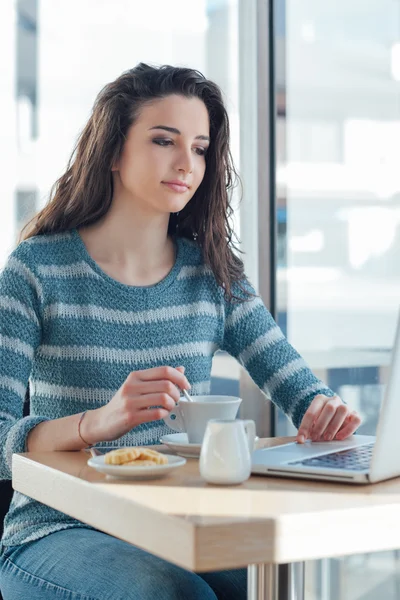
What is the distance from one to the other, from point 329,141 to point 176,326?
A: 3.79 ft

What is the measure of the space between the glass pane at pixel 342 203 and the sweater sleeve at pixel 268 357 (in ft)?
2.37

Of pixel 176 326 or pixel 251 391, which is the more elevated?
pixel 176 326

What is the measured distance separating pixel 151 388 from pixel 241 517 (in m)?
0.37

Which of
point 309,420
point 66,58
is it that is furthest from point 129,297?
point 66,58

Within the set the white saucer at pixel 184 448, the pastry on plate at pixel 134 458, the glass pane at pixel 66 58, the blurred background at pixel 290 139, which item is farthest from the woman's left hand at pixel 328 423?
the glass pane at pixel 66 58

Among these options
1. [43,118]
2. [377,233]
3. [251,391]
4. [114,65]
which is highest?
[114,65]

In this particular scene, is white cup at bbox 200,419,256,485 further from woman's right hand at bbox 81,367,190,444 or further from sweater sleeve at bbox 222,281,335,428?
sweater sleeve at bbox 222,281,335,428

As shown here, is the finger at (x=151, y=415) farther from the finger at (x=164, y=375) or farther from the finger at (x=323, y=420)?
the finger at (x=323, y=420)

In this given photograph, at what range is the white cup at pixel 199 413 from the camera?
122 cm

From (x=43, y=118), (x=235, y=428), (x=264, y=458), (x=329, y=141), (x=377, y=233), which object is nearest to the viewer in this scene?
(x=235, y=428)

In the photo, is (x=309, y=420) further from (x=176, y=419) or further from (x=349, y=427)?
(x=176, y=419)

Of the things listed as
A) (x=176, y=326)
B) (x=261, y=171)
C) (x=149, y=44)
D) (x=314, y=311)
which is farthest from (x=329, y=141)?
(x=176, y=326)

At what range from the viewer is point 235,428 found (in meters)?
1.02

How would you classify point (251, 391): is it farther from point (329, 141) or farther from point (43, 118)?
point (43, 118)
